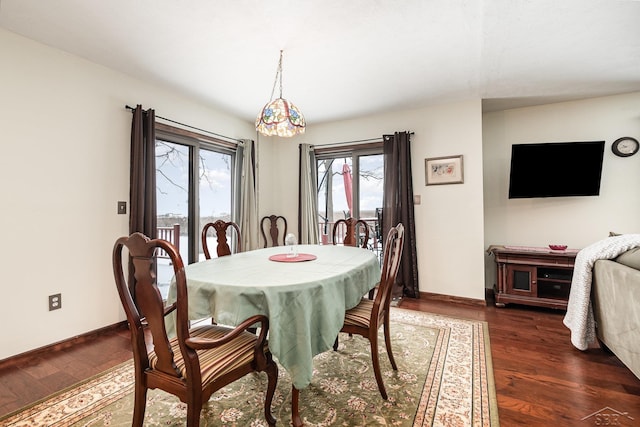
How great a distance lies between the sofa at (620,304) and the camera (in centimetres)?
166

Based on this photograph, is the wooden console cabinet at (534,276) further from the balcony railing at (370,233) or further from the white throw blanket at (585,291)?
the balcony railing at (370,233)

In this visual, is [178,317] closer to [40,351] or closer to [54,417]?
[54,417]

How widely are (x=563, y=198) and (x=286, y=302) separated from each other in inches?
151

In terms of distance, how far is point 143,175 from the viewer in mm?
2783

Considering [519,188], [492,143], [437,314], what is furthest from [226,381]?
[492,143]

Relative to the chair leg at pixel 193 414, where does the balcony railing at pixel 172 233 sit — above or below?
above

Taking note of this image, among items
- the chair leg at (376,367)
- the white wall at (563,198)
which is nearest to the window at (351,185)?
the white wall at (563,198)

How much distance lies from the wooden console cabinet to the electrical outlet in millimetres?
4341

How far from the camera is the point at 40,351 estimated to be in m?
2.26

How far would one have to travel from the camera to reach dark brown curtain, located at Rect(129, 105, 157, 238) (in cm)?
272

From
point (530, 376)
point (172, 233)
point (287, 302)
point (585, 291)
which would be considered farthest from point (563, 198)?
point (172, 233)

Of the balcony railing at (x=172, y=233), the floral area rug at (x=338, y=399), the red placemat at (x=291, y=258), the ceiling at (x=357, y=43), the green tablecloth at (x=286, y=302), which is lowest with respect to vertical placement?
the floral area rug at (x=338, y=399)

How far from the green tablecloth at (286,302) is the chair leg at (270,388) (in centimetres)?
11

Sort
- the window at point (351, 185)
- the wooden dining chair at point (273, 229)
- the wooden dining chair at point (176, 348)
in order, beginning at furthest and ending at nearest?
1. the wooden dining chair at point (273, 229)
2. the window at point (351, 185)
3. the wooden dining chair at point (176, 348)
